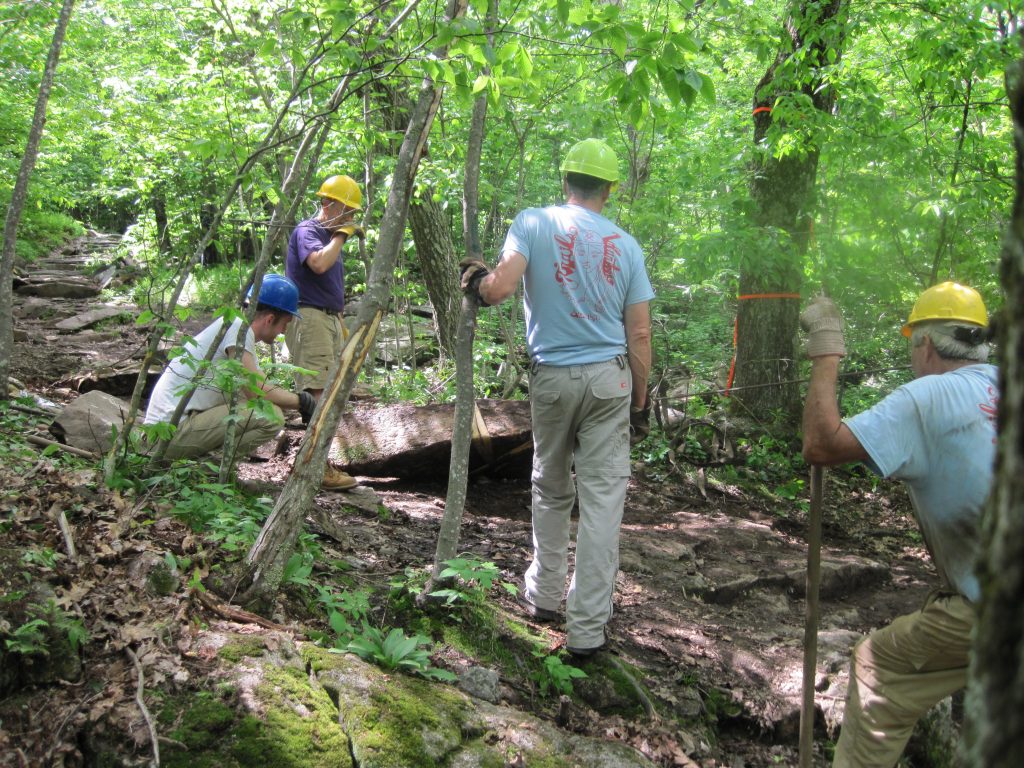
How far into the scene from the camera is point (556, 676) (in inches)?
140

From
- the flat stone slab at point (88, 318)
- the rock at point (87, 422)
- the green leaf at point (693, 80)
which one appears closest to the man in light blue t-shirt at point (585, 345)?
the green leaf at point (693, 80)

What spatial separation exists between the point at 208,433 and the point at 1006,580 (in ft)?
15.6

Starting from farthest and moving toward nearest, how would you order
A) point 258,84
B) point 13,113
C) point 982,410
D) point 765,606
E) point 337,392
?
point 13,113, point 258,84, point 765,606, point 337,392, point 982,410

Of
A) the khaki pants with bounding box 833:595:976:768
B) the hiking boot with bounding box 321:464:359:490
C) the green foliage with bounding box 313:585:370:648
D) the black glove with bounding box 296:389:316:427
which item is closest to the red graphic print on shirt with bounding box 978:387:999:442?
the khaki pants with bounding box 833:595:976:768

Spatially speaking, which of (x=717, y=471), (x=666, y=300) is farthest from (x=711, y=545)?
(x=666, y=300)

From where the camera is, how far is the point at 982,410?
8.48ft

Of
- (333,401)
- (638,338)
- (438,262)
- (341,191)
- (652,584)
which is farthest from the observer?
(438,262)

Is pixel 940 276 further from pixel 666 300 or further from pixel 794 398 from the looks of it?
pixel 666 300

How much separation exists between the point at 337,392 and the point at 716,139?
23.0 ft

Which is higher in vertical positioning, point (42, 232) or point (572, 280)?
point (42, 232)

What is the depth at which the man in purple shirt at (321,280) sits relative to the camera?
5.69 m

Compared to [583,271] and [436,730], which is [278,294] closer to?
[583,271]

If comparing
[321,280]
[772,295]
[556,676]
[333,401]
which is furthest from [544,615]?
[772,295]

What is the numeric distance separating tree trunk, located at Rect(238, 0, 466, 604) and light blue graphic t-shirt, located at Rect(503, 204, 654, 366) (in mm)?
602
